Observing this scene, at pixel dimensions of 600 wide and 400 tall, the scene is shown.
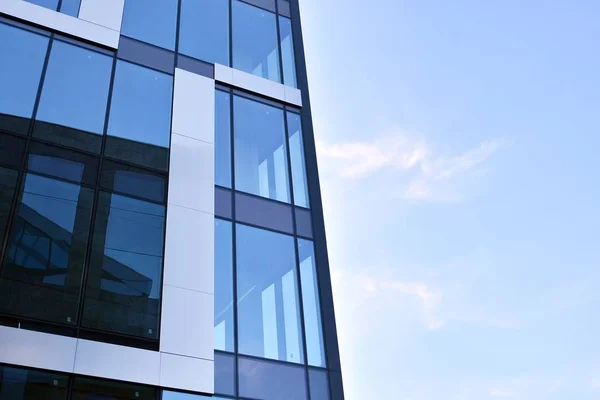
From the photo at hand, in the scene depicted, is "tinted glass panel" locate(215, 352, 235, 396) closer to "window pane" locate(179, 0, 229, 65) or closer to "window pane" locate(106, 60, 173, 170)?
"window pane" locate(106, 60, 173, 170)

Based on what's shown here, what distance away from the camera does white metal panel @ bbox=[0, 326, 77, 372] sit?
487 inches

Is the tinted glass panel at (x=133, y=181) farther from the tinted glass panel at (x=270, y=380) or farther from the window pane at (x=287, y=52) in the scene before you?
the window pane at (x=287, y=52)

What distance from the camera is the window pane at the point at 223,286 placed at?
49.9 ft

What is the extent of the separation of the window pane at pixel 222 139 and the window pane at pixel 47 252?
391cm

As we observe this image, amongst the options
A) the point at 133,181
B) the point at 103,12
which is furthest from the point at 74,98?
the point at 103,12

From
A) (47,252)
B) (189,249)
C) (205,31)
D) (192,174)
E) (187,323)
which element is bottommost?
(187,323)

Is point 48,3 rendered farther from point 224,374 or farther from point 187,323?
point 224,374

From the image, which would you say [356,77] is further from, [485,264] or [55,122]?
[55,122]

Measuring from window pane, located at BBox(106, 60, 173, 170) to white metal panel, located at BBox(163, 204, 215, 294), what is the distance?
165cm

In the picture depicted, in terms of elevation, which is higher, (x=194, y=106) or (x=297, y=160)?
(x=194, y=106)

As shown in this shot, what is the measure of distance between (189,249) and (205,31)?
8.46 meters

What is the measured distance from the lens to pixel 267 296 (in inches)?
655

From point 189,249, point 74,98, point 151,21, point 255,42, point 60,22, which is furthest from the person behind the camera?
point 255,42

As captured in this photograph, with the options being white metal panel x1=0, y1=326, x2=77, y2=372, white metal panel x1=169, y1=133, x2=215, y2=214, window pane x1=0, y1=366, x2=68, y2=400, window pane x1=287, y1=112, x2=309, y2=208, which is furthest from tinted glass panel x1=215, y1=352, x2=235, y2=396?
window pane x1=287, y1=112, x2=309, y2=208
